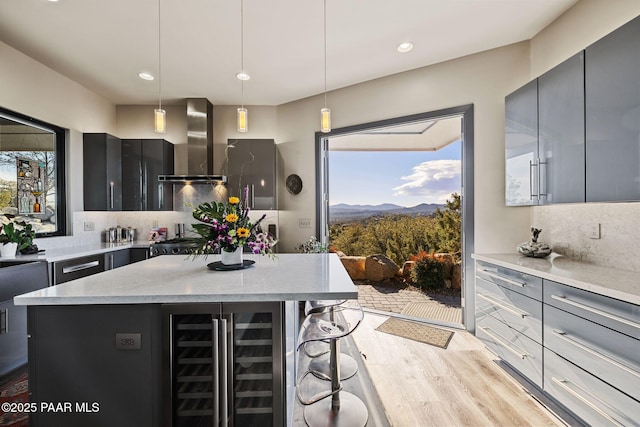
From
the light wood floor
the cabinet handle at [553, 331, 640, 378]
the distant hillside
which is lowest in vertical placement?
the light wood floor

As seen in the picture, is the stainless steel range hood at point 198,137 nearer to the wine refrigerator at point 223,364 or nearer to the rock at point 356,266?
the rock at point 356,266

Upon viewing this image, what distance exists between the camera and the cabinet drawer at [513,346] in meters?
2.01

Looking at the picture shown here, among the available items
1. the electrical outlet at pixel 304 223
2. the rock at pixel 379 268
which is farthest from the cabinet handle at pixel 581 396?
the electrical outlet at pixel 304 223

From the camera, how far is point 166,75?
3391 millimetres

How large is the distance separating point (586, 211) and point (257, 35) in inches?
122

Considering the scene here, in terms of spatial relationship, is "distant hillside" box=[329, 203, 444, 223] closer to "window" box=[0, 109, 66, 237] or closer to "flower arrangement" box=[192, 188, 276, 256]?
"flower arrangement" box=[192, 188, 276, 256]

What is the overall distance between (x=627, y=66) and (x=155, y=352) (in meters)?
2.90

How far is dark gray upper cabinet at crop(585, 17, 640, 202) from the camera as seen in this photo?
1.61m

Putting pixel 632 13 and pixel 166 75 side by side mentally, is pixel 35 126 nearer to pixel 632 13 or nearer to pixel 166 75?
pixel 166 75

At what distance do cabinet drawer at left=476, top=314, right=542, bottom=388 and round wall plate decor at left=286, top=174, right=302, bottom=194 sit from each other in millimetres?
2610

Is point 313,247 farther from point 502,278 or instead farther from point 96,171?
point 96,171

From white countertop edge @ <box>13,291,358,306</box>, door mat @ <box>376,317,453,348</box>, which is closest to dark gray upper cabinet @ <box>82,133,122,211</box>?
white countertop edge @ <box>13,291,358,306</box>

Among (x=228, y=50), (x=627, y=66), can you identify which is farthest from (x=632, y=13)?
(x=228, y=50)

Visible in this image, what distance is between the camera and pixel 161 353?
4.54 feet
